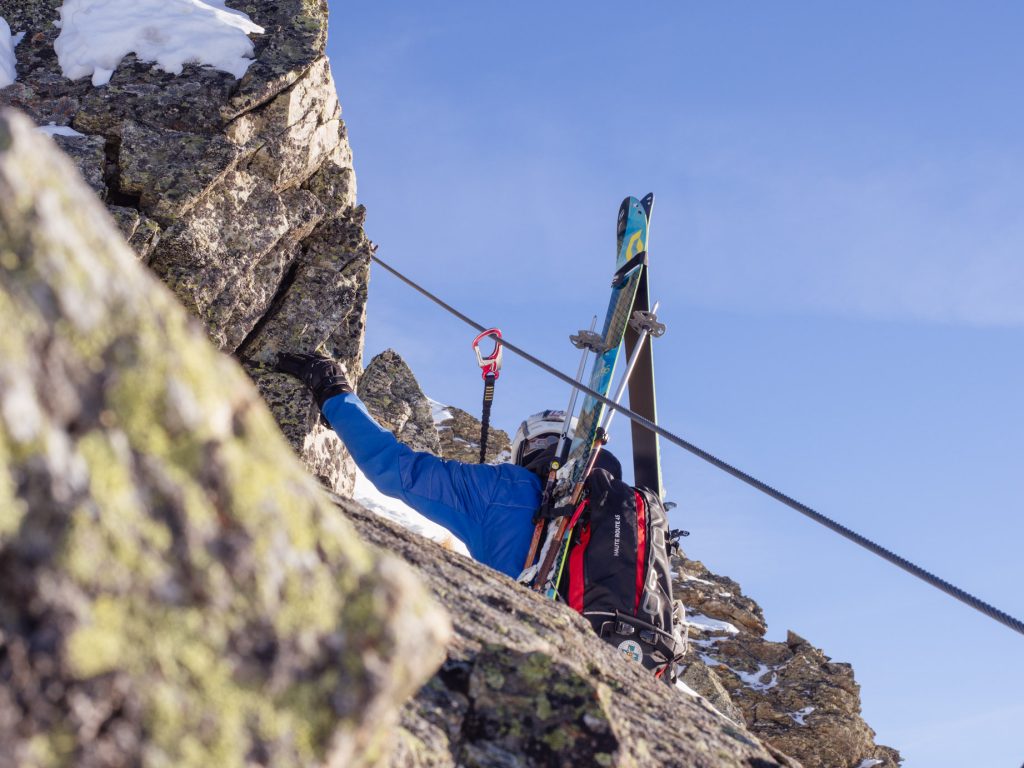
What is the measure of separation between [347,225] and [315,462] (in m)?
2.94

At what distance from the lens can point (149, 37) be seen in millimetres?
9844

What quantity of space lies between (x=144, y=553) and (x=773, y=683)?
2968 centimetres

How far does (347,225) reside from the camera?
10.2m

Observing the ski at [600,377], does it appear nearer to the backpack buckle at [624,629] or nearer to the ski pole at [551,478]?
the ski pole at [551,478]

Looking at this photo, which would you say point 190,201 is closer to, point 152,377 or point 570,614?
point 570,614

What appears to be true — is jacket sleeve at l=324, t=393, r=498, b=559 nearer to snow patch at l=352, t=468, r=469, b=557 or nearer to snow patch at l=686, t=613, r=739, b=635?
snow patch at l=352, t=468, r=469, b=557

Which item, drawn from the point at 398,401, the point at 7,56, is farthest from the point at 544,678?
the point at 398,401

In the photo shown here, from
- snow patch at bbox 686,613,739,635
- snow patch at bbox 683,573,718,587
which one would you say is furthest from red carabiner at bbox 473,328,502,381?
snow patch at bbox 683,573,718,587

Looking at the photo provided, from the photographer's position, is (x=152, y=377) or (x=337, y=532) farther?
(x=337, y=532)

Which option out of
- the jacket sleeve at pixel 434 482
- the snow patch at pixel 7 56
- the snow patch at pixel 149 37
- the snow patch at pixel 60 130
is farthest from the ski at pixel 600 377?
the snow patch at pixel 7 56

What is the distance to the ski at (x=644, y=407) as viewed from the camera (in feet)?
33.4

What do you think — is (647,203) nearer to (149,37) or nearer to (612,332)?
(612,332)

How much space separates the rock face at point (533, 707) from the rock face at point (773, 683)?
16772mm

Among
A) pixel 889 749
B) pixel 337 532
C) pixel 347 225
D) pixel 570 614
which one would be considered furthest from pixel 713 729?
pixel 889 749
